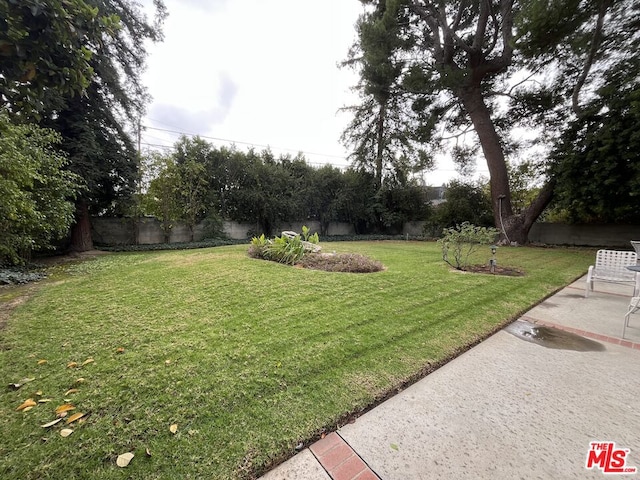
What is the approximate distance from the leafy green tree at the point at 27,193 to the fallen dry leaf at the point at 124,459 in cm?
421

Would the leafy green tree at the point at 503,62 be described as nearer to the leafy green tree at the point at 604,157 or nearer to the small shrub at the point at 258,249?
the leafy green tree at the point at 604,157

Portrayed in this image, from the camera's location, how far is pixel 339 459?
3.81ft

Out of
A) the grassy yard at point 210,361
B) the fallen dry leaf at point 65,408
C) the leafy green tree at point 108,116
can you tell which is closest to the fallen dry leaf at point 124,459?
the grassy yard at point 210,361

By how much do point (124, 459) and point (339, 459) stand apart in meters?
0.97

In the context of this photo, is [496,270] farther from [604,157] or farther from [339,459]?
[604,157]

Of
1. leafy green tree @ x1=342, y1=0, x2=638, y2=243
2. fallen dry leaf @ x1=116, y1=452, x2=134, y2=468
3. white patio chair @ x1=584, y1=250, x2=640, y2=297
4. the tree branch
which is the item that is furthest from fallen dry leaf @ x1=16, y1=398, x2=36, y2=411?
the tree branch

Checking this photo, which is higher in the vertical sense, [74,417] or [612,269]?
[612,269]

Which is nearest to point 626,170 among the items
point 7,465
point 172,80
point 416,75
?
point 416,75

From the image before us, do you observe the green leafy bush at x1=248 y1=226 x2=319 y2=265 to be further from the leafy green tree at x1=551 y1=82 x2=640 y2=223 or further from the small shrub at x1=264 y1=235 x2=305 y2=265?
the leafy green tree at x1=551 y1=82 x2=640 y2=223

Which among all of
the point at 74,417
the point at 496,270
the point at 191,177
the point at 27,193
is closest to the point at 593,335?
the point at 496,270

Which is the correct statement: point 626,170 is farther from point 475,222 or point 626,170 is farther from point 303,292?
point 303,292

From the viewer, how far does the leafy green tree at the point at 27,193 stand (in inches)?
152

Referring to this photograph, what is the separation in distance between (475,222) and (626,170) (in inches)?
219

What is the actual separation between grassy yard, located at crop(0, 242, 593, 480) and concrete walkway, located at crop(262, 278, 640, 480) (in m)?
0.13
